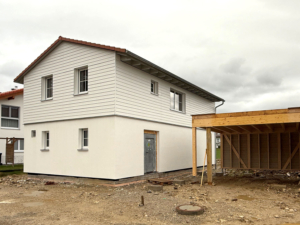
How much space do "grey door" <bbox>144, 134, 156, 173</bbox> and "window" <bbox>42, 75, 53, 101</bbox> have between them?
5.42m

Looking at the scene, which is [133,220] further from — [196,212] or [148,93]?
[148,93]

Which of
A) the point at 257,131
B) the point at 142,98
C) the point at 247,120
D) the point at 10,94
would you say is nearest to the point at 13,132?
the point at 10,94

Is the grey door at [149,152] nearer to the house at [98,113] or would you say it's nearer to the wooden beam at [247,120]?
the house at [98,113]

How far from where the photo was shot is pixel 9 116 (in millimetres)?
20359

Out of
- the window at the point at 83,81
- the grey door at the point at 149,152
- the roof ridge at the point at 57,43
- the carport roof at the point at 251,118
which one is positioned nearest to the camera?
the carport roof at the point at 251,118

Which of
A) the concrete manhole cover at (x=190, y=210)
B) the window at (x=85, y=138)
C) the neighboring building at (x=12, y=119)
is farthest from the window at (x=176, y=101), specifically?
the neighboring building at (x=12, y=119)

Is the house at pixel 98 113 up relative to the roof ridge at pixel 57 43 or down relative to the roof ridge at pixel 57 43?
down

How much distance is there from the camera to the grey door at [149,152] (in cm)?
1355

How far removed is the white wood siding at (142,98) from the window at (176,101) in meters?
0.27

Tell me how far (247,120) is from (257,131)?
465cm

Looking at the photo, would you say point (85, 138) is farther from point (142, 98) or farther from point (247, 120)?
point (247, 120)

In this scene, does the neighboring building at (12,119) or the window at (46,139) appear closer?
the window at (46,139)

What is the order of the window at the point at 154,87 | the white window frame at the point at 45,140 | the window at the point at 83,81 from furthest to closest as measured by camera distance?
the window at the point at 154,87 → the white window frame at the point at 45,140 → the window at the point at 83,81

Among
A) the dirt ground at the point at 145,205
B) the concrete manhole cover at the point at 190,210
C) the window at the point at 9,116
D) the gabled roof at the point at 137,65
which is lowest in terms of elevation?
the dirt ground at the point at 145,205
